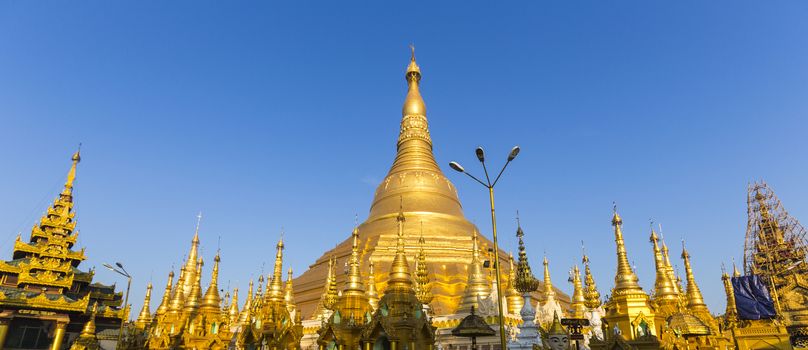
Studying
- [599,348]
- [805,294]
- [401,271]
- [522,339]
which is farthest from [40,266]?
[805,294]

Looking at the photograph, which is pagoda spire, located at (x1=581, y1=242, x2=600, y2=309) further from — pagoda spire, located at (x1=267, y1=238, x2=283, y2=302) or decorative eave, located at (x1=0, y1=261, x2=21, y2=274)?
decorative eave, located at (x1=0, y1=261, x2=21, y2=274)

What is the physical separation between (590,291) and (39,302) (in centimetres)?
3413

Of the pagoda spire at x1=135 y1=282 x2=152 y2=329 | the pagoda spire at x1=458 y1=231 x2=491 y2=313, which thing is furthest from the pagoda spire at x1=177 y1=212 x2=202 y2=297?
the pagoda spire at x1=458 y1=231 x2=491 y2=313

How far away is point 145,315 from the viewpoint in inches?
1336

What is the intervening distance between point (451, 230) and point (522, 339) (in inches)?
880

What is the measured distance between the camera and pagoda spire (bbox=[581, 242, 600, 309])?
1122 inches

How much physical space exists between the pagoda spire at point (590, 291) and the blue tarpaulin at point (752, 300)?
773cm

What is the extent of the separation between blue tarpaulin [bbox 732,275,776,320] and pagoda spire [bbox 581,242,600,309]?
7726 mm

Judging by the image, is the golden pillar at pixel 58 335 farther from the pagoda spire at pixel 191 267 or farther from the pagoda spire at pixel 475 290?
the pagoda spire at pixel 475 290

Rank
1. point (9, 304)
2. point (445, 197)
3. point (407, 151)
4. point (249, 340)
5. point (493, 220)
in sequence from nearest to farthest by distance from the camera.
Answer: point (493, 220), point (249, 340), point (9, 304), point (445, 197), point (407, 151)

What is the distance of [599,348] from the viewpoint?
14.8 metres

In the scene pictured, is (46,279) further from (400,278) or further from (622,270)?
(622,270)

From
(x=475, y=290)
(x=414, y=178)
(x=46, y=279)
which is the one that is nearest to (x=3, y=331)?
(x=46, y=279)

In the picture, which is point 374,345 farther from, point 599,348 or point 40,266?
point 40,266
